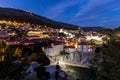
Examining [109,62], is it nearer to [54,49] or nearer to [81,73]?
[81,73]

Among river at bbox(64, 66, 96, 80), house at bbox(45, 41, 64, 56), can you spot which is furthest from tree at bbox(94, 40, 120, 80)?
house at bbox(45, 41, 64, 56)

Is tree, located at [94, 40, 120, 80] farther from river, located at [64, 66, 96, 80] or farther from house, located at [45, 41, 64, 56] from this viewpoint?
house, located at [45, 41, 64, 56]

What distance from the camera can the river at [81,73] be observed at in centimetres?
4491

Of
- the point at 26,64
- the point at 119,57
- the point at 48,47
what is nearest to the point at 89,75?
the point at 48,47

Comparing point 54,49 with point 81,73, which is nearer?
point 81,73

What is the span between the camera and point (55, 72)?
40.4 metres

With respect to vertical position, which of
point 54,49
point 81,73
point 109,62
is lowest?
point 81,73

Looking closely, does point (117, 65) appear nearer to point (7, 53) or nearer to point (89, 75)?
point (7, 53)

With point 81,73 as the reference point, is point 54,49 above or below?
above

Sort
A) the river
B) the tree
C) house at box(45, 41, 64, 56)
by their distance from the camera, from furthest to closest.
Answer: house at box(45, 41, 64, 56), the river, the tree

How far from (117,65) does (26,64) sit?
25.0 ft

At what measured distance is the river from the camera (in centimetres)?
4491

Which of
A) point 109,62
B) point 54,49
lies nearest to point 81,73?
point 54,49

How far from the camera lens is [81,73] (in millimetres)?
48156
